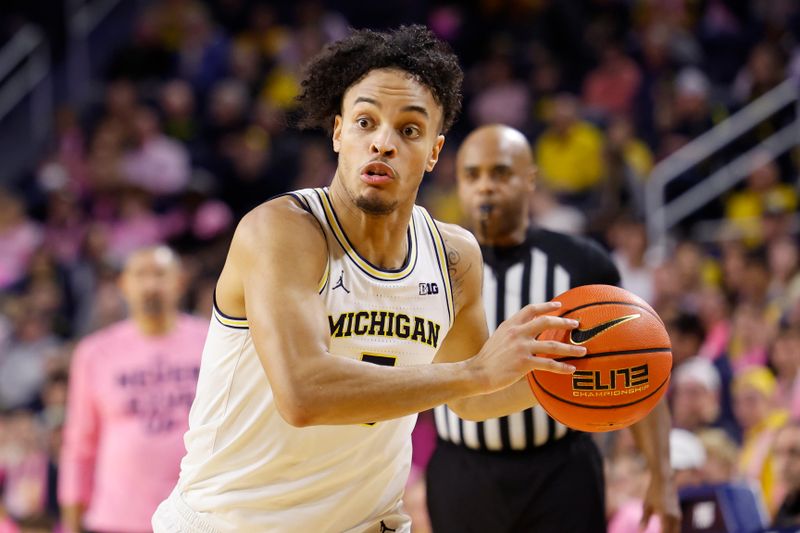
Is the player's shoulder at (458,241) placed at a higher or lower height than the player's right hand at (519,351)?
higher

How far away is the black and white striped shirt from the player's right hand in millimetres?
1687

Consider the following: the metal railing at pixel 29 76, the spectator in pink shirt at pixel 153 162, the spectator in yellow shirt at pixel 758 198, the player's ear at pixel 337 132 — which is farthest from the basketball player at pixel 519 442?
the metal railing at pixel 29 76

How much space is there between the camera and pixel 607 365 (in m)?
3.11

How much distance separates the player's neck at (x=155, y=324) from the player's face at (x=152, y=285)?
0.02m

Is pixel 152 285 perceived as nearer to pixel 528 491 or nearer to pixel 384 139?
pixel 528 491

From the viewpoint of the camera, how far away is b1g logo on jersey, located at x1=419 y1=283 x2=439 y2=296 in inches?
130

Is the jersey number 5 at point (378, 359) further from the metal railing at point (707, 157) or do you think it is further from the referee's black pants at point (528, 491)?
the metal railing at point (707, 157)

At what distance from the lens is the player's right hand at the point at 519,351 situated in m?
2.77

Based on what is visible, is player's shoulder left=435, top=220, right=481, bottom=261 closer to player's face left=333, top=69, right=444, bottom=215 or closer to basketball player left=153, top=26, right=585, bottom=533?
basketball player left=153, top=26, right=585, bottom=533

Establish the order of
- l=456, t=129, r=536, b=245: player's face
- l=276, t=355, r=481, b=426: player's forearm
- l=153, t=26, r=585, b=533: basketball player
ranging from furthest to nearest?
l=456, t=129, r=536, b=245: player's face < l=153, t=26, r=585, b=533: basketball player < l=276, t=355, r=481, b=426: player's forearm

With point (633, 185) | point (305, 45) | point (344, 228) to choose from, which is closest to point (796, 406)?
point (633, 185)


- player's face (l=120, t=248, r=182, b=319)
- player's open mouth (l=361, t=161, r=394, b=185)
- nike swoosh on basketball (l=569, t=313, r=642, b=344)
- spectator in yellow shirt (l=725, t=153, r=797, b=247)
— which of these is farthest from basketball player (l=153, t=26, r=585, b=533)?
spectator in yellow shirt (l=725, t=153, r=797, b=247)

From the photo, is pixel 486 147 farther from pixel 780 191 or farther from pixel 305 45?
pixel 305 45

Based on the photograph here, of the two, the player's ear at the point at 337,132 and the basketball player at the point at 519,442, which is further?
the basketball player at the point at 519,442
